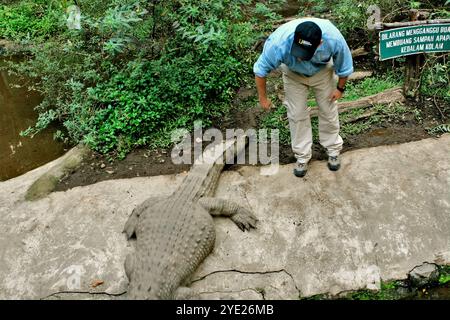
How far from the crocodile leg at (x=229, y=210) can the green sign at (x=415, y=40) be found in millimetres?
2474

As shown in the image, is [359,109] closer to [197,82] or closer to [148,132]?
[197,82]

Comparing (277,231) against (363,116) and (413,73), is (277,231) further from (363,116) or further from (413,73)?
(413,73)

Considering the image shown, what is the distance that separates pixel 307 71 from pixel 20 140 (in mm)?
4188

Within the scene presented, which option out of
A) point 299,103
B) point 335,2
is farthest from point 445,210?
point 335,2

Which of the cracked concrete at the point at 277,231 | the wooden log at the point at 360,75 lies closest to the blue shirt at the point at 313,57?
the cracked concrete at the point at 277,231

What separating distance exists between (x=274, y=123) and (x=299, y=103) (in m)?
1.24

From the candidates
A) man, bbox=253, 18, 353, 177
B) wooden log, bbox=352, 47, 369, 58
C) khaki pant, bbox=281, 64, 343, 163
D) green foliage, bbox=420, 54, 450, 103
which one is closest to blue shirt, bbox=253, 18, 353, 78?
man, bbox=253, 18, 353, 177

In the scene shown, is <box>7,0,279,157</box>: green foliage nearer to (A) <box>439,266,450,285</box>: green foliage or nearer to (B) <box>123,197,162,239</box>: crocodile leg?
(B) <box>123,197,162,239</box>: crocodile leg

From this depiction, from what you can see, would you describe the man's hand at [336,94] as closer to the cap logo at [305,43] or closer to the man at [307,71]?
the man at [307,71]

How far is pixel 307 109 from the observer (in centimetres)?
436

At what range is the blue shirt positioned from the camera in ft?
12.0

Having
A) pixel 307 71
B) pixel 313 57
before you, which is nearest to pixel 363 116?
pixel 307 71

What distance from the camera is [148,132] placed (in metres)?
5.54

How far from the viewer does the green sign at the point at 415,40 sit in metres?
4.88
